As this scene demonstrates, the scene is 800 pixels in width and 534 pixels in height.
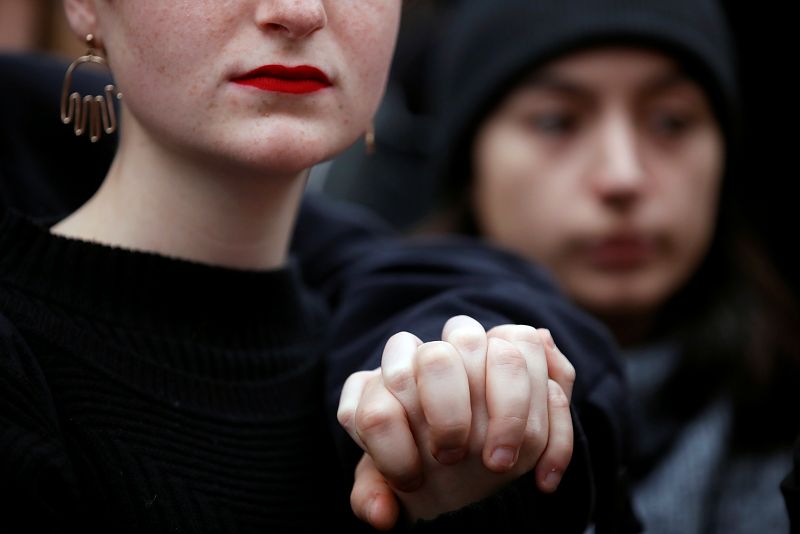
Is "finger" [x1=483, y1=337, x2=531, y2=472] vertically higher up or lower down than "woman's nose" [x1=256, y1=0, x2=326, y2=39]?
lower down

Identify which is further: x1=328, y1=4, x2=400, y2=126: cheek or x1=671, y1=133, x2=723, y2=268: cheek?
x1=671, y1=133, x2=723, y2=268: cheek

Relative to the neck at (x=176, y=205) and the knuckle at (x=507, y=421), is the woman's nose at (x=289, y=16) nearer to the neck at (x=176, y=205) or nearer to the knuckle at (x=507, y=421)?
the neck at (x=176, y=205)

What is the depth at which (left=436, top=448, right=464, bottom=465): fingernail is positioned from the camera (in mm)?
841

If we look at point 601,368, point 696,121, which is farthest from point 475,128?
point 601,368

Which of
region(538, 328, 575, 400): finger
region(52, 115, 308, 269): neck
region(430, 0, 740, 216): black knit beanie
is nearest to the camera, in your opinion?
region(538, 328, 575, 400): finger

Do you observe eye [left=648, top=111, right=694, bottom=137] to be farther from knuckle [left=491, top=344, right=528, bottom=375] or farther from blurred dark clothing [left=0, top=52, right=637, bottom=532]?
knuckle [left=491, top=344, right=528, bottom=375]

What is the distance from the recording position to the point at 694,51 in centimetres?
193

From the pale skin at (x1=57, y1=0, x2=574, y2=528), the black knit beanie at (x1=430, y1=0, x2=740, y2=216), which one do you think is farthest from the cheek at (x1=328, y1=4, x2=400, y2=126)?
the black knit beanie at (x1=430, y1=0, x2=740, y2=216)

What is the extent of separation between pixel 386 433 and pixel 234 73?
1.12 feet

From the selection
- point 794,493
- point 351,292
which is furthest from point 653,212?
point 794,493

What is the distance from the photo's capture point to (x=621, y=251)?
1.90 meters

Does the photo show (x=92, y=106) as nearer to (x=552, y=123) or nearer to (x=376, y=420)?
(x=376, y=420)

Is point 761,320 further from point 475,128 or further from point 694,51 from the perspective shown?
point 475,128

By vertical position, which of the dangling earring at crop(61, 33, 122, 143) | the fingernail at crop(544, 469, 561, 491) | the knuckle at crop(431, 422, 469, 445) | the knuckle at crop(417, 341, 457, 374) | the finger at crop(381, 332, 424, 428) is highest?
the dangling earring at crop(61, 33, 122, 143)
